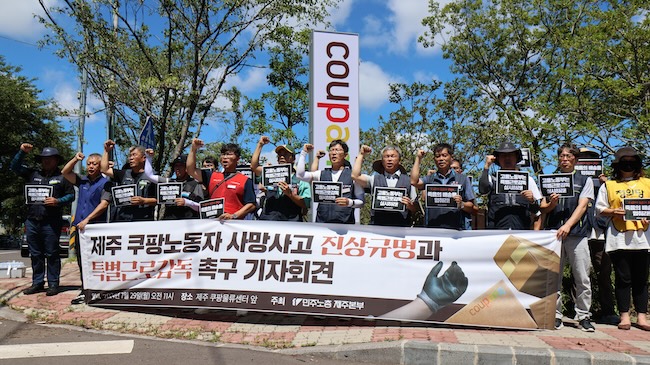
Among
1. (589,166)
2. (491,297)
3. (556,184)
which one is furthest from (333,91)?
(491,297)

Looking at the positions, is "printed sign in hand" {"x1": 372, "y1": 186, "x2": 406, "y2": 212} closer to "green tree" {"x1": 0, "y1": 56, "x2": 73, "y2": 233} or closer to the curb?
the curb

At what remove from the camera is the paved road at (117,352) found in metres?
4.42

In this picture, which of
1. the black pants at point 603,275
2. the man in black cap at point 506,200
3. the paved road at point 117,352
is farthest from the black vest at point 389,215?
the black pants at point 603,275

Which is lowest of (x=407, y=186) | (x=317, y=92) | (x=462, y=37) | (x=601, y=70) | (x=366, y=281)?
(x=366, y=281)

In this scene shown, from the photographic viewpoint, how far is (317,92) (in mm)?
8719

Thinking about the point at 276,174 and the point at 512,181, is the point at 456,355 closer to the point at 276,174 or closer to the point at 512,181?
the point at 512,181

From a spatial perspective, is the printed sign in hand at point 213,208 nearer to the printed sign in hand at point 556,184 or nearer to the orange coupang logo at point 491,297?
the orange coupang logo at point 491,297

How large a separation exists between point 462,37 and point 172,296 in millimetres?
21121

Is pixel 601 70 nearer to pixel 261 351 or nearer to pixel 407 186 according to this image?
pixel 407 186

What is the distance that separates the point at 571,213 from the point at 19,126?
3224cm

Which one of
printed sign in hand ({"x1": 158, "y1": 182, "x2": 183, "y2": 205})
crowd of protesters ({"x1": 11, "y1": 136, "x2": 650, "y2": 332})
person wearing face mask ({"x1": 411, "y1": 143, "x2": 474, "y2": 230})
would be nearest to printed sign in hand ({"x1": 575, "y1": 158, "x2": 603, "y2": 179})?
crowd of protesters ({"x1": 11, "y1": 136, "x2": 650, "y2": 332})

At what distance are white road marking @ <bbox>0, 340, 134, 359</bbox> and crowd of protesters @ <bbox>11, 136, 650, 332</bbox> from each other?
162 centimetres

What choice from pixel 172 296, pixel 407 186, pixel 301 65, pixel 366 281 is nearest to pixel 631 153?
pixel 407 186

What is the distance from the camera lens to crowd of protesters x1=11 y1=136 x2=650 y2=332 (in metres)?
5.55
